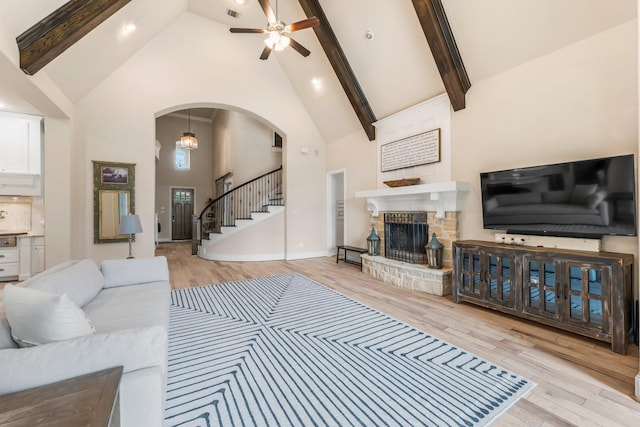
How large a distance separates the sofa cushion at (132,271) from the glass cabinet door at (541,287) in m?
3.92

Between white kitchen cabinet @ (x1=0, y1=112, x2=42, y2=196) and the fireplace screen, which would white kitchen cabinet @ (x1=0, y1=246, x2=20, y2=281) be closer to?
white kitchen cabinet @ (x1=0, y1=112, x2=42, y2=196)

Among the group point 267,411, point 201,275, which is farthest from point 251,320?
point 201,275

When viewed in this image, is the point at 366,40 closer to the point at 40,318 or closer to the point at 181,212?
the point at 40,318

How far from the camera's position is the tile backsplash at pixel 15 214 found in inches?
197

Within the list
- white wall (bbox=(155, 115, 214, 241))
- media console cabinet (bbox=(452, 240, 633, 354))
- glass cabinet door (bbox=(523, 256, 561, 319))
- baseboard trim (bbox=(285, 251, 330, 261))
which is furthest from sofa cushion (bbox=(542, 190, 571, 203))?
white wall (bbox=(155, 115, 214, 241))

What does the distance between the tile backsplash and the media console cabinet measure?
24.4 ft

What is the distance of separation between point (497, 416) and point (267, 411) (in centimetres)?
135

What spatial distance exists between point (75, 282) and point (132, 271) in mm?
738

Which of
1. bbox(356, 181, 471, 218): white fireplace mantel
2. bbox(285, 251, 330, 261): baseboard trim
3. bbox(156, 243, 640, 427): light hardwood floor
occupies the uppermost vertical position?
bbox(356, 181, 471, 218): white fireplace mantel

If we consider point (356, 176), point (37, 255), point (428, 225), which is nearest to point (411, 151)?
point (428, 225)

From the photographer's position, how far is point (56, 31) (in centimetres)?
313

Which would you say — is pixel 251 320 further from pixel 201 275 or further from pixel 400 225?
pixel 400 225

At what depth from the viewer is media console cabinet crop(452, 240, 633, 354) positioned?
238cm

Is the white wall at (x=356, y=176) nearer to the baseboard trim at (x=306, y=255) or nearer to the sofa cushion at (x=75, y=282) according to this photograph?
the baseboard trim at (x=306, y=255)
